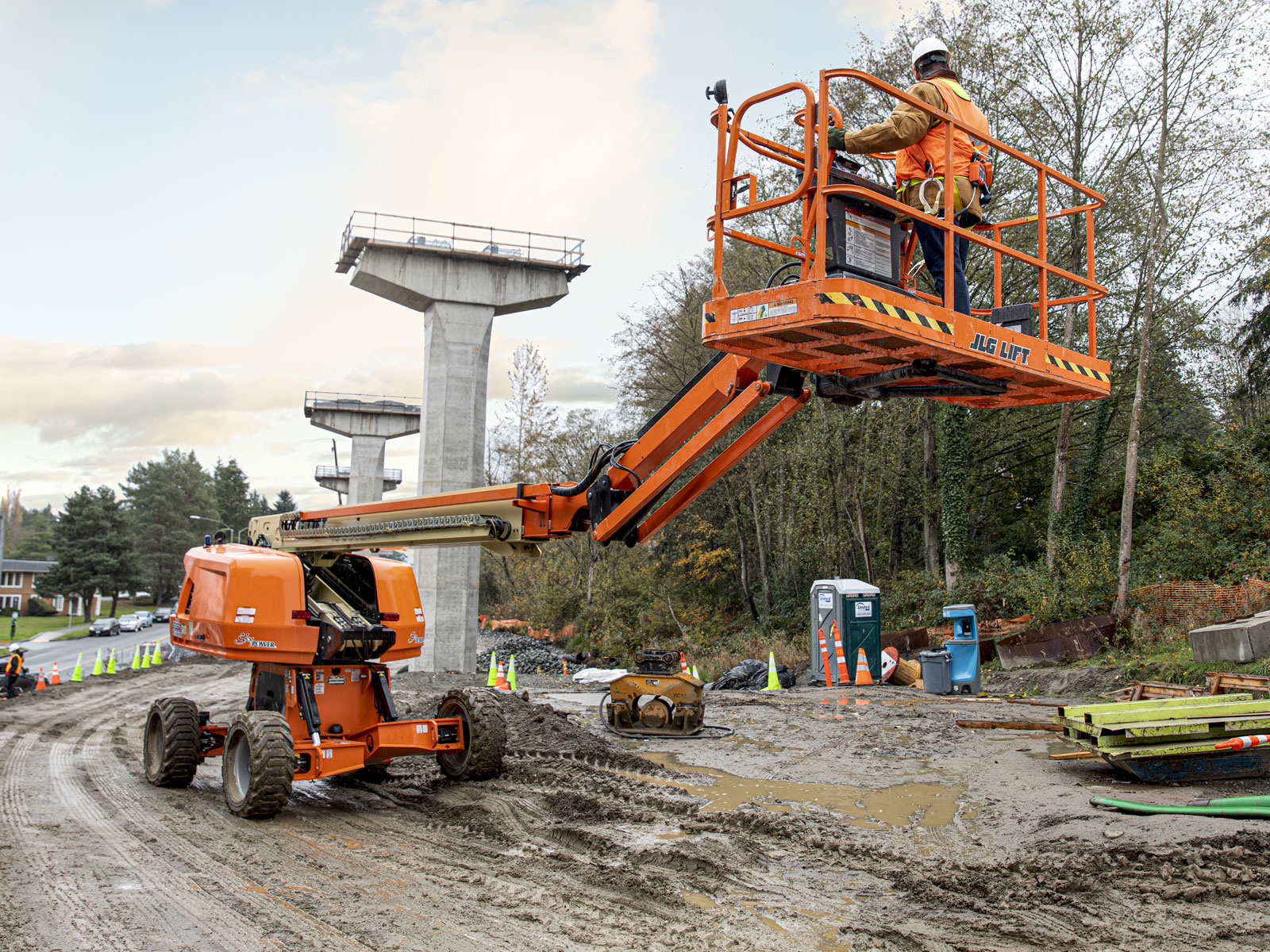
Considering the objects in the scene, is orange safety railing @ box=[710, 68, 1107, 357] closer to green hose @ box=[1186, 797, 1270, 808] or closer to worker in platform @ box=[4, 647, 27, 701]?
green hose @ box=[1186, 797, 1270, 808]

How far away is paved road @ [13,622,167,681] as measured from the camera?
36.2m

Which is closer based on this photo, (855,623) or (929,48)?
(929,48)

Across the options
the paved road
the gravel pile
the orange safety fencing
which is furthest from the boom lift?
the paved road

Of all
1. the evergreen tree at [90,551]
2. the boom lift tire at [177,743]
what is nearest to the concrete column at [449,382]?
the boom lift tire at [177,743]

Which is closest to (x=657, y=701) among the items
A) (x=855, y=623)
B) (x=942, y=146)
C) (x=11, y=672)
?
(x=855, y=623)

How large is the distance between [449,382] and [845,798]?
17463 mm

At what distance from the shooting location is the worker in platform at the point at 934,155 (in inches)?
241

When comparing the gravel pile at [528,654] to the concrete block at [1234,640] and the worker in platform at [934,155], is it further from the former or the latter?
the worker in platform at [934,155]

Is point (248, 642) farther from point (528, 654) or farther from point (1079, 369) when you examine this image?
point (528, 654)

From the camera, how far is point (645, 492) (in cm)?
725

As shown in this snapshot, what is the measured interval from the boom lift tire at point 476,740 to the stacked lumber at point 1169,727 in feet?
17.2

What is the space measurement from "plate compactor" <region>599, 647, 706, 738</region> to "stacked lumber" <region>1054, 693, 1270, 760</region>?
15.9ft

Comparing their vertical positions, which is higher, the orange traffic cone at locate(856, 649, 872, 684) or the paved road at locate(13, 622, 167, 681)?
the orange traffic cone at locate(856, 649, 872, 684)

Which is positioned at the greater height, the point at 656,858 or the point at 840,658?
the point at 840,658
